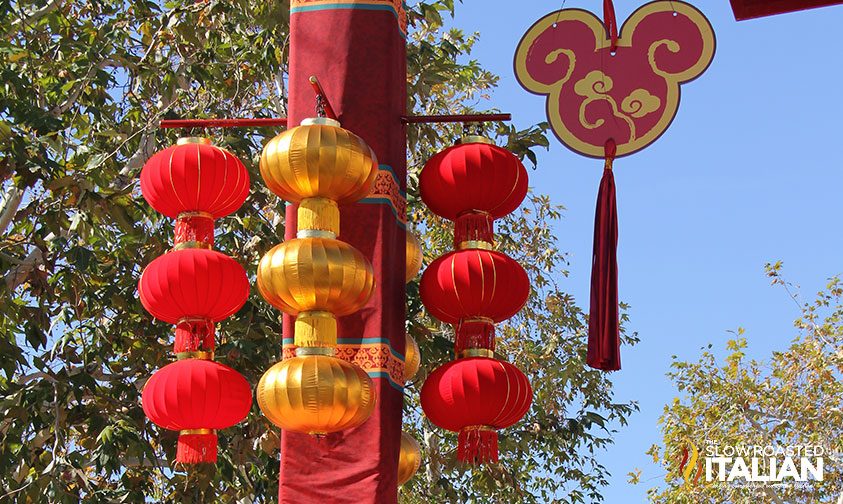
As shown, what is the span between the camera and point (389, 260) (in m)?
5.02

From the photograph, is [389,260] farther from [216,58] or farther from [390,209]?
[216,58]

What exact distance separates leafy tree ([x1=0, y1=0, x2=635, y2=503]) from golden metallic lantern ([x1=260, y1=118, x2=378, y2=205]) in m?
2.79

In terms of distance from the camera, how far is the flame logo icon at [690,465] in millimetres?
14344

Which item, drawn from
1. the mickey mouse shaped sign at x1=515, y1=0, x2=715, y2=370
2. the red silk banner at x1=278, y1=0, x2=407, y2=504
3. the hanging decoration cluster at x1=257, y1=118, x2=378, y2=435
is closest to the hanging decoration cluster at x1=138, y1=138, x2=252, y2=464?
the red silk banner at x1=278, y1=0, x2=407, y2=504

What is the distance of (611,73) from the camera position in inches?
209

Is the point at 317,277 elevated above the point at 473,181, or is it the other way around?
the point at 473,181

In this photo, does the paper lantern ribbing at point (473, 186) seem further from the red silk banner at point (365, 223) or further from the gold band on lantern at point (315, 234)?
the gold band on lantern at point (315, 234)

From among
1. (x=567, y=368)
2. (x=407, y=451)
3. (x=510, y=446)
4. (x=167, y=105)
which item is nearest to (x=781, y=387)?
(x=567, y=368)

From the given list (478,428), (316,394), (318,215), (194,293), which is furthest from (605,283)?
(194,293)

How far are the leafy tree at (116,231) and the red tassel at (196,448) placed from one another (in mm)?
2167

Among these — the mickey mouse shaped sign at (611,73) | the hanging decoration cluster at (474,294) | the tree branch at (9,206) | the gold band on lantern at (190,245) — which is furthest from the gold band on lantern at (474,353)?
the tree branch at (9,206)

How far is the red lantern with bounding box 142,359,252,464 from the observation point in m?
4.99

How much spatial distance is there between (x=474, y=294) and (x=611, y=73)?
1023mm

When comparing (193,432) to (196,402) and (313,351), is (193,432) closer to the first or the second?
(196,402)
